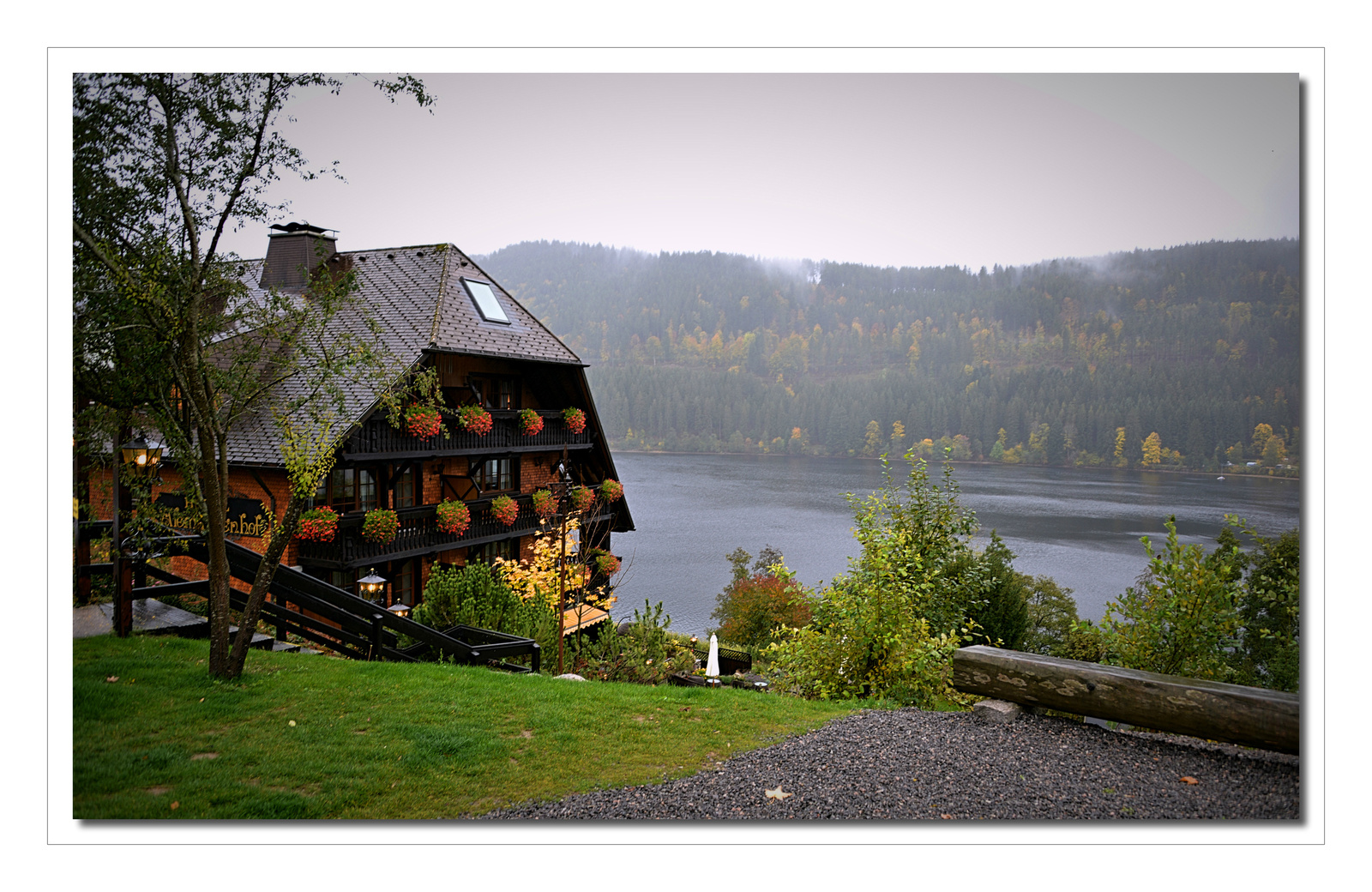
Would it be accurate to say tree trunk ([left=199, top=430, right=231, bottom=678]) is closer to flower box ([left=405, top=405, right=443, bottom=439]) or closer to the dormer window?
flower box ([left=405, top=405, right=443, bottom=439])

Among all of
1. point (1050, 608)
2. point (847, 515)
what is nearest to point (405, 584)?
point (847, 515)

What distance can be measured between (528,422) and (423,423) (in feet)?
5.72

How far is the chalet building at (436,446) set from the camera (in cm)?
858

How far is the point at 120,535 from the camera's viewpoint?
15.0 feet

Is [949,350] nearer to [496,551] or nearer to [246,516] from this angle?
[496,551]

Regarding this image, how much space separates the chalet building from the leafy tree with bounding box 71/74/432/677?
3.21 metres

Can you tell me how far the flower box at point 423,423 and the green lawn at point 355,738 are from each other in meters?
4.08

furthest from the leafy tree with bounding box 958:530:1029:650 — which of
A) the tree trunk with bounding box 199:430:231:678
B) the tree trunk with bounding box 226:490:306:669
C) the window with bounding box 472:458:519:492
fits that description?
the tree trunk with bounding box 199:430:231:678

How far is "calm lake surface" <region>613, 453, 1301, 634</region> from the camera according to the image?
4988 mm

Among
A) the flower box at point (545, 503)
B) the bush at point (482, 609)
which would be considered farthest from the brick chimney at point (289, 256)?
the flower box at point (545, 503)

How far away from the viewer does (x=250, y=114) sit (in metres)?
3.83

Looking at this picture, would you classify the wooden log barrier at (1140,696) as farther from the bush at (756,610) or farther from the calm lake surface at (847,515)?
the bush at (756,610)

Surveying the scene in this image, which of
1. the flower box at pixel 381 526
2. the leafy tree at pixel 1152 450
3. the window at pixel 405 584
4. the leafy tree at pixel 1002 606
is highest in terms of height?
the leafy tree at pixel 1152 450
